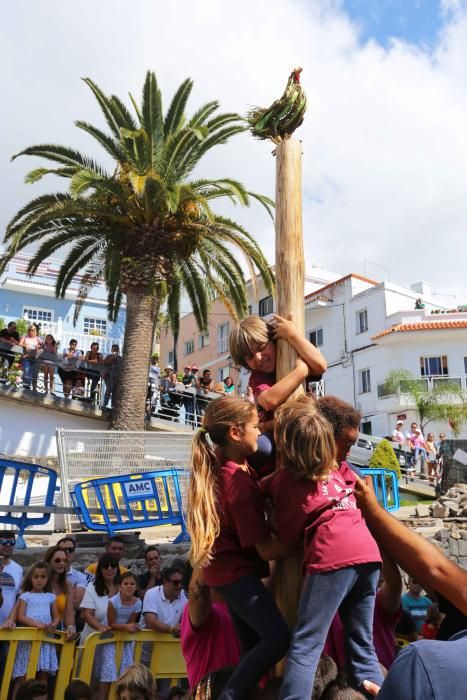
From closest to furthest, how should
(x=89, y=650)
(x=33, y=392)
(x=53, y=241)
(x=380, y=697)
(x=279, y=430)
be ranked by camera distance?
(x=380, y=697), (x=279, y=430), (x=89, y=650), (x=53, y=241), (x=33, y=392)

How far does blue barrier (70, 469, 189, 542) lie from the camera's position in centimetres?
1042

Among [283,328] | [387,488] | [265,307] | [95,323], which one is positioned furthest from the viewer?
[265,307]

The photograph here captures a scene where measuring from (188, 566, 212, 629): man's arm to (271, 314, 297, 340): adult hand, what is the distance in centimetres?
127

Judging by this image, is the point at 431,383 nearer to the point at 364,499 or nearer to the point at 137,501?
the point at 137,501

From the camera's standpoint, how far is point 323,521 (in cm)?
305

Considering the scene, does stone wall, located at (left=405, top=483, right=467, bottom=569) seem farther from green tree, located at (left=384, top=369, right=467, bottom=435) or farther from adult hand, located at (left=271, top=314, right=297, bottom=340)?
green tree, located at (left=384, top=369, right=467, bottom=435)

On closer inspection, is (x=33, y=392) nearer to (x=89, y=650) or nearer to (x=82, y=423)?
(x=82, y=423)

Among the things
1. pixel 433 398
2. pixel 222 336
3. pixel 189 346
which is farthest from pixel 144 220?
pixel 189 346

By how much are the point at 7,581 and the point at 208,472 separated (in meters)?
4.46

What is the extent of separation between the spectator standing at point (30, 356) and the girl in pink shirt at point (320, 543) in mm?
15961

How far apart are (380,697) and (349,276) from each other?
1594 inches

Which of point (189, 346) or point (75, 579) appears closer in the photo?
point (75, 579)

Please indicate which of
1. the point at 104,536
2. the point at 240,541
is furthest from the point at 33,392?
the point at 240,541

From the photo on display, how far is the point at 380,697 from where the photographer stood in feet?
4.51
